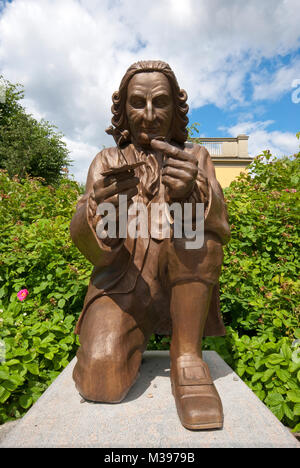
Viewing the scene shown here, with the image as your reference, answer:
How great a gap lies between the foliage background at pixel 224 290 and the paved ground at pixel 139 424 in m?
0.44

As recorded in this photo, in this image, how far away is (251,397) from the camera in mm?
1490

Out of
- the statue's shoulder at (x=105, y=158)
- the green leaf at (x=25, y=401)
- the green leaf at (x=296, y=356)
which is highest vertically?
the statue's shoulder at (x=105, y=158)

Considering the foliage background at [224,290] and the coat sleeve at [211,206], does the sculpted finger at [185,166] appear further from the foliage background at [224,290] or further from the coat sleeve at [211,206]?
the foliage background at [224,290]

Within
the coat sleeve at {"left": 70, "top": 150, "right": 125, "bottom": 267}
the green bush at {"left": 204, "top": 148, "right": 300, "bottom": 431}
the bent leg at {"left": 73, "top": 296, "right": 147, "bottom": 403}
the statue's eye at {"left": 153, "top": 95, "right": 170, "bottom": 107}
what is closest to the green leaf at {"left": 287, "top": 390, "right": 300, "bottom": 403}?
the green bush at {"left": 204, "top": 148, "right": 300, "bottom": 431}

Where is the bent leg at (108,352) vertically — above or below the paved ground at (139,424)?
above

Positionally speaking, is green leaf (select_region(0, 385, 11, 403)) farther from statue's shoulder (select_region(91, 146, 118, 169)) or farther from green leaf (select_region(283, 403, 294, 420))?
Result: green leaf (select_region(283, 403, 294, 420))

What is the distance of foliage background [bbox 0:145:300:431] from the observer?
1906 mm

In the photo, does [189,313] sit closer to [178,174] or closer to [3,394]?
[178,174]

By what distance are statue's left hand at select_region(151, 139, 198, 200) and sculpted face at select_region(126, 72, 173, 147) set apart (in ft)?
1.29

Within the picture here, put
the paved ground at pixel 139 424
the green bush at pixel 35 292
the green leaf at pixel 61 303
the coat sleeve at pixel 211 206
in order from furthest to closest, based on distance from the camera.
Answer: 1. the green leaf at pixel 61 303
2. the green bush at pixel 35 292
3. the coat sleeve at pixel 211 206
4. the paved ground at pixel 139 424

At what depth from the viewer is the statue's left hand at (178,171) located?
1.32 metres

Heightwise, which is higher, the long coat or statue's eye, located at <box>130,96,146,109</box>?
statue's eye, located at <box>130,96,146,109</box>

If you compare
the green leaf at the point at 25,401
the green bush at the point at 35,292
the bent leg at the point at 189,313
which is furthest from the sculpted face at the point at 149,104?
the green leaf at the point at 25,401
